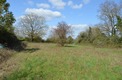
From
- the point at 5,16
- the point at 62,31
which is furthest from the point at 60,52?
the point at 62,31

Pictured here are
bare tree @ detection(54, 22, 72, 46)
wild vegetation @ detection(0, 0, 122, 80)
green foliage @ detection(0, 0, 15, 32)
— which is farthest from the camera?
bare tree @ detection(54, 22, 72, 46)

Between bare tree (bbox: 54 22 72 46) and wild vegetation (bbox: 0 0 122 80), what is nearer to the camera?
wild vegetation (bbox: 0 0 122 80)

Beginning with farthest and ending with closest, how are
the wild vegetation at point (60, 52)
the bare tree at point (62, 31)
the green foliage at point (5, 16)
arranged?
the bare tree at point (62, 31), the green foliage at point (5, 16), the wild vegetation at point (60, 52)

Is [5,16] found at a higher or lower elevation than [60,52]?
higher

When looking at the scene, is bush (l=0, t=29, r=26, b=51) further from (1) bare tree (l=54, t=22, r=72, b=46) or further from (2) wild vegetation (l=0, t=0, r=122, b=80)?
(1) bare tree (l=54, t=22, r=72, b=46)

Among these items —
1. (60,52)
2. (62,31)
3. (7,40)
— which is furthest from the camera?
(62,31)

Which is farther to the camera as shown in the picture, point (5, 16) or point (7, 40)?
point (7, 40)

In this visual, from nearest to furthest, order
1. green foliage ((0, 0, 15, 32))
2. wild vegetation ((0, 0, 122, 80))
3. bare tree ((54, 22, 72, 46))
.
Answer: wild vegetation ((0, 0, 122, 80))
green foliage ((0, 0, 15, 32))
bare tree ((54, 22, 72, 46))

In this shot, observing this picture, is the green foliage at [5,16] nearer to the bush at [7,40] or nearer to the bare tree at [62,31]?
the bush at [7,40]

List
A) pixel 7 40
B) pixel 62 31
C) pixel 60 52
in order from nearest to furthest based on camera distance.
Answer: pixel 60 52 < pixel 7 40 < pixel 62 31

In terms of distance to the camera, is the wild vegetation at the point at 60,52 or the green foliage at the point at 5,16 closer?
the wild vegetation at the point at 60,52

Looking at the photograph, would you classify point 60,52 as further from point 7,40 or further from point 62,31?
point 62,31

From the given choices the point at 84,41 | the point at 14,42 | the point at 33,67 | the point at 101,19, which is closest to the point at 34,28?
the point at 84,41

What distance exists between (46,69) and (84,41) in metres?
36.6
